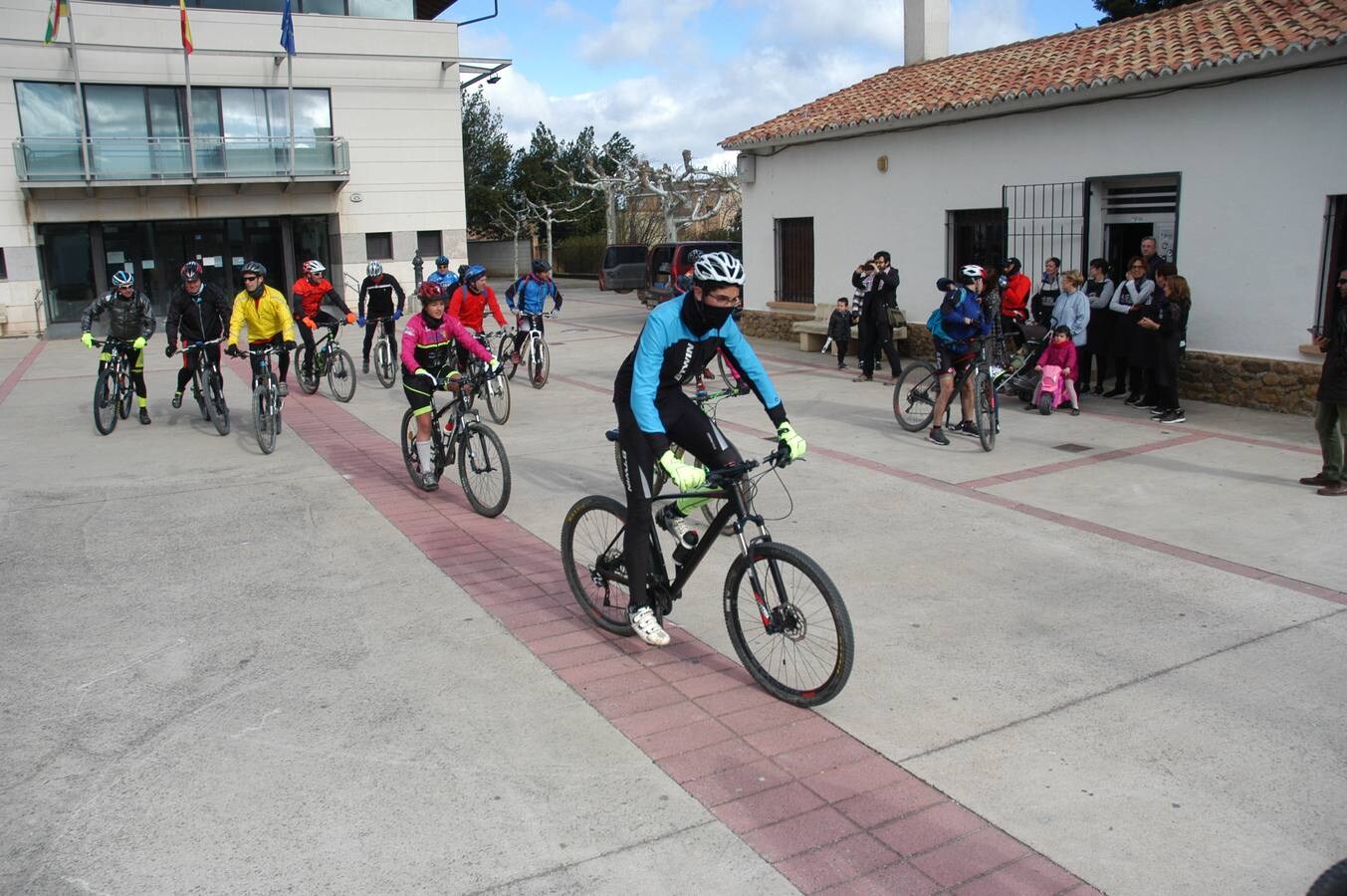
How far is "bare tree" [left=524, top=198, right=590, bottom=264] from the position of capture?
47312 millimetres

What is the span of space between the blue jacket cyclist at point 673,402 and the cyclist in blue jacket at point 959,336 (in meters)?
5.49

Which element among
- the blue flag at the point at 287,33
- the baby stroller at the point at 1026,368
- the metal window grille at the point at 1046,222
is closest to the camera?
the baby stroller at the point at 1026,368

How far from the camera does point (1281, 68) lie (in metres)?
11.4

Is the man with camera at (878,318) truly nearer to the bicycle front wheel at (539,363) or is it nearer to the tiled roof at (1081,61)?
the tiled roof at (1081,61)

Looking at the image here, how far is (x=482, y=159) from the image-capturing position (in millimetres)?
52250

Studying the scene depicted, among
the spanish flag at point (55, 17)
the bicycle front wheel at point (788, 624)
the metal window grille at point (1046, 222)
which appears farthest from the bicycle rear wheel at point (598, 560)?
the spanish flag at point (55, 17)

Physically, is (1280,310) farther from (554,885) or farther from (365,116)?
(365,116)

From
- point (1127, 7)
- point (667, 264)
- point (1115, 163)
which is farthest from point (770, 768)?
point (1127, 7)

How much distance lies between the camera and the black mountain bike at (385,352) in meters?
15.2

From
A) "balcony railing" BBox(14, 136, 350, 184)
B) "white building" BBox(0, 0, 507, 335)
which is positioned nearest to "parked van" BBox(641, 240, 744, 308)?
"white building" BBox(0, 0, 507, 335)

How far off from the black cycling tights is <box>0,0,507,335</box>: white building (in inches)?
965

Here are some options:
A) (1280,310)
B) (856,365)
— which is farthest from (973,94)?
(1280,310)

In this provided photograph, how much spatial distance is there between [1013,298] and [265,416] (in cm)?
872

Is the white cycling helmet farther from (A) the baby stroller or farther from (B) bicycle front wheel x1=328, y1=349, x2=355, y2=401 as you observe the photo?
(B) bicycle front wheel x1=328, y1=349, x2=355, y2=401
